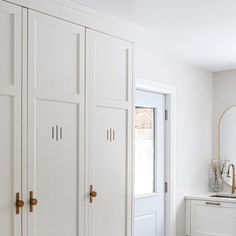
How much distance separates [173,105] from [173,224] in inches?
51.4

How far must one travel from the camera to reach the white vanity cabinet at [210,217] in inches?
200

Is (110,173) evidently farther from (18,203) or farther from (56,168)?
(18,203)

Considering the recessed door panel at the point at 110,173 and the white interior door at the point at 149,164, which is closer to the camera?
the recessed door panel at the point at 110,173

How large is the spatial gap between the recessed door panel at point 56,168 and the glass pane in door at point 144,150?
5.11ft

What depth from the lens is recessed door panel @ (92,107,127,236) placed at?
10.9 ft

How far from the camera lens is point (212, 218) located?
5.18 metres

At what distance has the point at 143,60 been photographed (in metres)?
4.57

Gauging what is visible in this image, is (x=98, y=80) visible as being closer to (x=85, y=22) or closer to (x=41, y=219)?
(x=85, y=22)

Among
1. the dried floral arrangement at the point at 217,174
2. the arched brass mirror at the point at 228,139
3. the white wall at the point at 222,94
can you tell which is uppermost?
the white wall at the point at 222,94

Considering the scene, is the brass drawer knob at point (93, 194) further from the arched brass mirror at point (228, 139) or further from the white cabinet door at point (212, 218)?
the arched brass mirror at point (228, 139)

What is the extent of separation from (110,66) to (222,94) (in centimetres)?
277

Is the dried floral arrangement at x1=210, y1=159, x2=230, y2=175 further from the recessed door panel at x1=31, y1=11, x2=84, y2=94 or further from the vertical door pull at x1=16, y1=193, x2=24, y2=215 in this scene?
the vertical door pull at x1=16, y1=193, x2=24, y2=215

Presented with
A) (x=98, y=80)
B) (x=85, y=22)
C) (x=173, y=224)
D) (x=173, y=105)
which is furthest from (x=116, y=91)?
(x=173, y=224)

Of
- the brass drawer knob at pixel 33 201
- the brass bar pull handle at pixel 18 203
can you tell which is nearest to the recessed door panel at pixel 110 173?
the brass drawer knob at pixel 33 201
